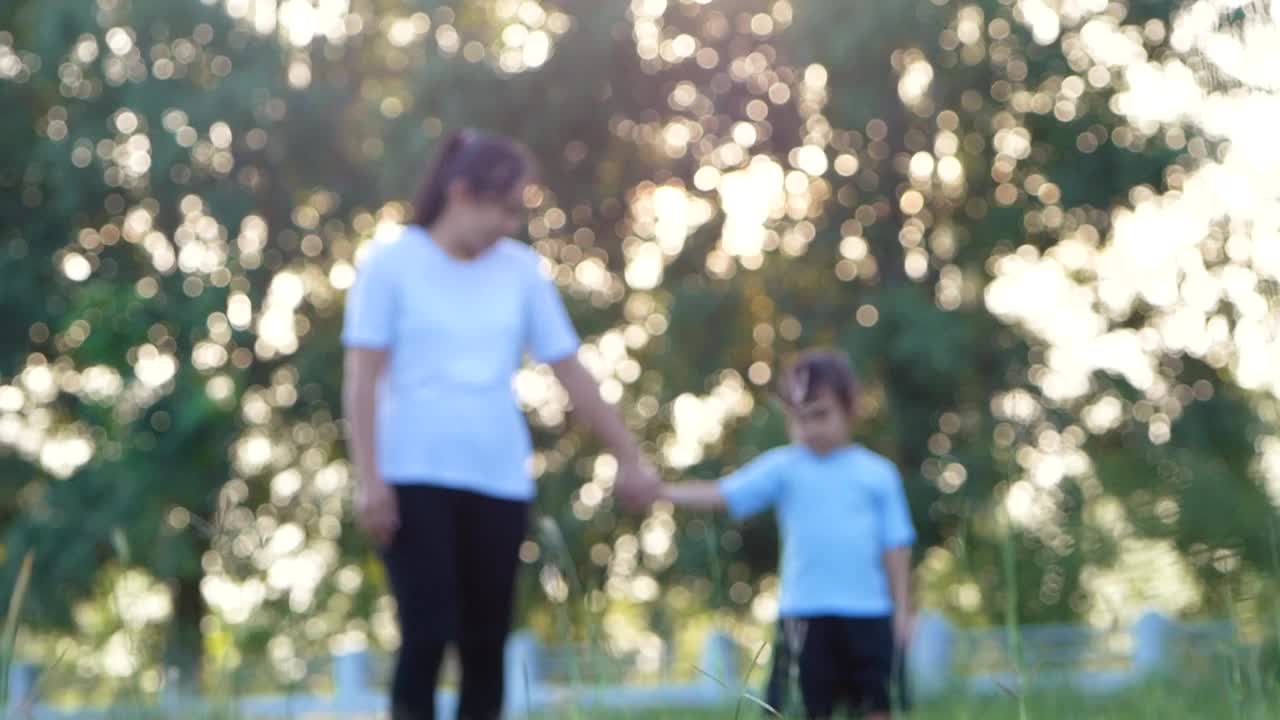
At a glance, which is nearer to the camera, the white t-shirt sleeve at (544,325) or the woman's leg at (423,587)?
the woman's leg at (423,587)

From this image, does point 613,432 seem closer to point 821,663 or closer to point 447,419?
point 447,419

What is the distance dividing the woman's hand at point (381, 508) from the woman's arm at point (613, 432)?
0.64 m

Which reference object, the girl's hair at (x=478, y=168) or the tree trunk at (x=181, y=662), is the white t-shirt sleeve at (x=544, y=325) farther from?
the tree trunk at (x=181, y=662)

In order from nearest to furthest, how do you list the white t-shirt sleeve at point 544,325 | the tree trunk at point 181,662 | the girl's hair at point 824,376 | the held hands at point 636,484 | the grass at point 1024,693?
the grass at point 1024,693 < the tree trunk at point 181,662 < the white t-shirt sleeve at point 544,325 < the held hands at point 636,484 < the girl's hair at point 824,376

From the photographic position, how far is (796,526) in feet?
16.9

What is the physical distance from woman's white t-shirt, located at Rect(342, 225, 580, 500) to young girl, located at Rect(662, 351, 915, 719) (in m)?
1.22

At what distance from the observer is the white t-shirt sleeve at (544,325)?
13.8 feet

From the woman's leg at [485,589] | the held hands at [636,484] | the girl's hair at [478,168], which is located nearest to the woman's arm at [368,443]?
the woman's leg at [485,589]

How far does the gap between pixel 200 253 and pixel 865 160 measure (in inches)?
275

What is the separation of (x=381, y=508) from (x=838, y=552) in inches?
66.8

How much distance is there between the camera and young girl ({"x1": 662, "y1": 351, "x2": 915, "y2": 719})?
5074 millimetres

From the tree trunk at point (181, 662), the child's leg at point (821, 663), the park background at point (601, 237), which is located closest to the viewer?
the tree trunk at point (181, 662)

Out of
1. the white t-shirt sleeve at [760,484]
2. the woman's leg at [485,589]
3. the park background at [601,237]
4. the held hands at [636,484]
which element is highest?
the park background at [601,237]

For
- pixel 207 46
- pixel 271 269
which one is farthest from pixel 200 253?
pixel 207 46
